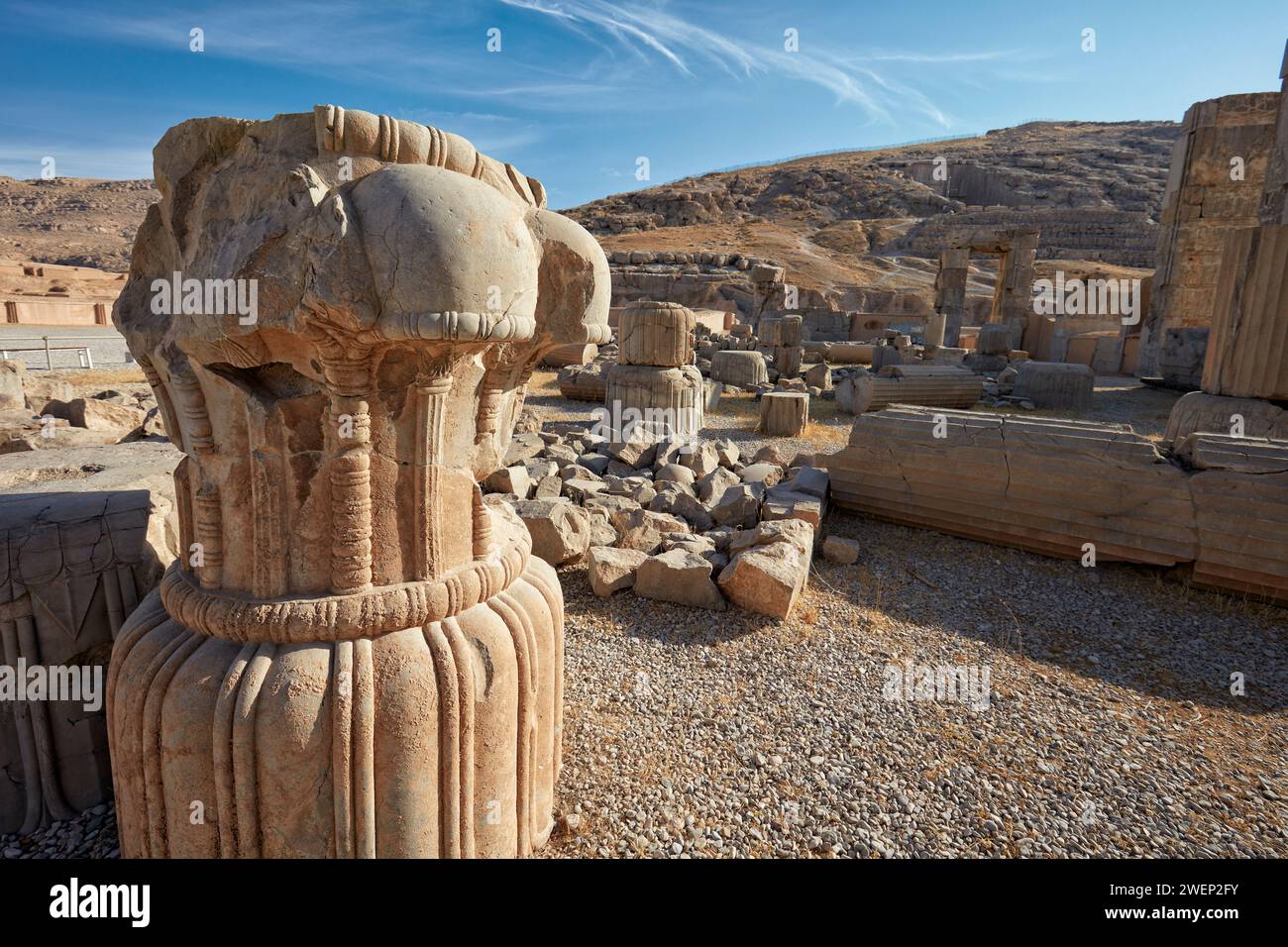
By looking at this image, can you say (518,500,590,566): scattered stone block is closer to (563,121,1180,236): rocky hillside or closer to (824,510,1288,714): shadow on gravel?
(824,510,1288,714): shadow on gravel

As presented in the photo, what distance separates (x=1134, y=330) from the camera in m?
17.0

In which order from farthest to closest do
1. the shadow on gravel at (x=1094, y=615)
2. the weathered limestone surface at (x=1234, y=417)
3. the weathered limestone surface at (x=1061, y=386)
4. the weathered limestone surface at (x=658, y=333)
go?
1. the weathered limestone surface at (x=1061, y=386)
2. the weathered limestone surface at (x=658, y=333)
3. the weathered limestone surface at (x=1234, y=417)
4. the shadow on gravel at (x=1094, y=615)

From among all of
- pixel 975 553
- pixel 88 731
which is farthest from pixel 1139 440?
pixel 88 731

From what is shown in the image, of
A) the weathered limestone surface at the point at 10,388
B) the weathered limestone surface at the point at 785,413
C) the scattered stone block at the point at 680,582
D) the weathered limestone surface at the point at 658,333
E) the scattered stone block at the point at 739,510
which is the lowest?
the scattered stone block at the point at 680,582

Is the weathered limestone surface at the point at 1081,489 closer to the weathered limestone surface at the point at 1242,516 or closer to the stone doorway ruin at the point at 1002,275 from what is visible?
the weathered limestone surface at the point at 1242,516

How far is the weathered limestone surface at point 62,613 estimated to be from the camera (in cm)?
250

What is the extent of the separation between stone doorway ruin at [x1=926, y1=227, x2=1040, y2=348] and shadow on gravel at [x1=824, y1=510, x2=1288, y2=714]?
15.6m

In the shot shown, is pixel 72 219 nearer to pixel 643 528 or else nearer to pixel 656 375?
pixel 656 375

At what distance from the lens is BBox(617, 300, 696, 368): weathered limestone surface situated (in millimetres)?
8781

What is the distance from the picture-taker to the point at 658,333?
29.0 feet

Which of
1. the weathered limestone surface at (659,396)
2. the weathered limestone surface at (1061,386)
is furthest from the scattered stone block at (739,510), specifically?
the weathered limestone surface at (1061,386)

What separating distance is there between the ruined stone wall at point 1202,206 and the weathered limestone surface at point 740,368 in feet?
27.1

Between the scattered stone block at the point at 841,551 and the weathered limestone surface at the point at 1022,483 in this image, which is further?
the scattered stone block at the point at 841,551

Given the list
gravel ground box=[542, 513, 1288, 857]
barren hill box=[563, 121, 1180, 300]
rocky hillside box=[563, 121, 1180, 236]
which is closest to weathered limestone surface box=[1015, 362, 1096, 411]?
gravel ground box=[542, 513, 1288, 857]
